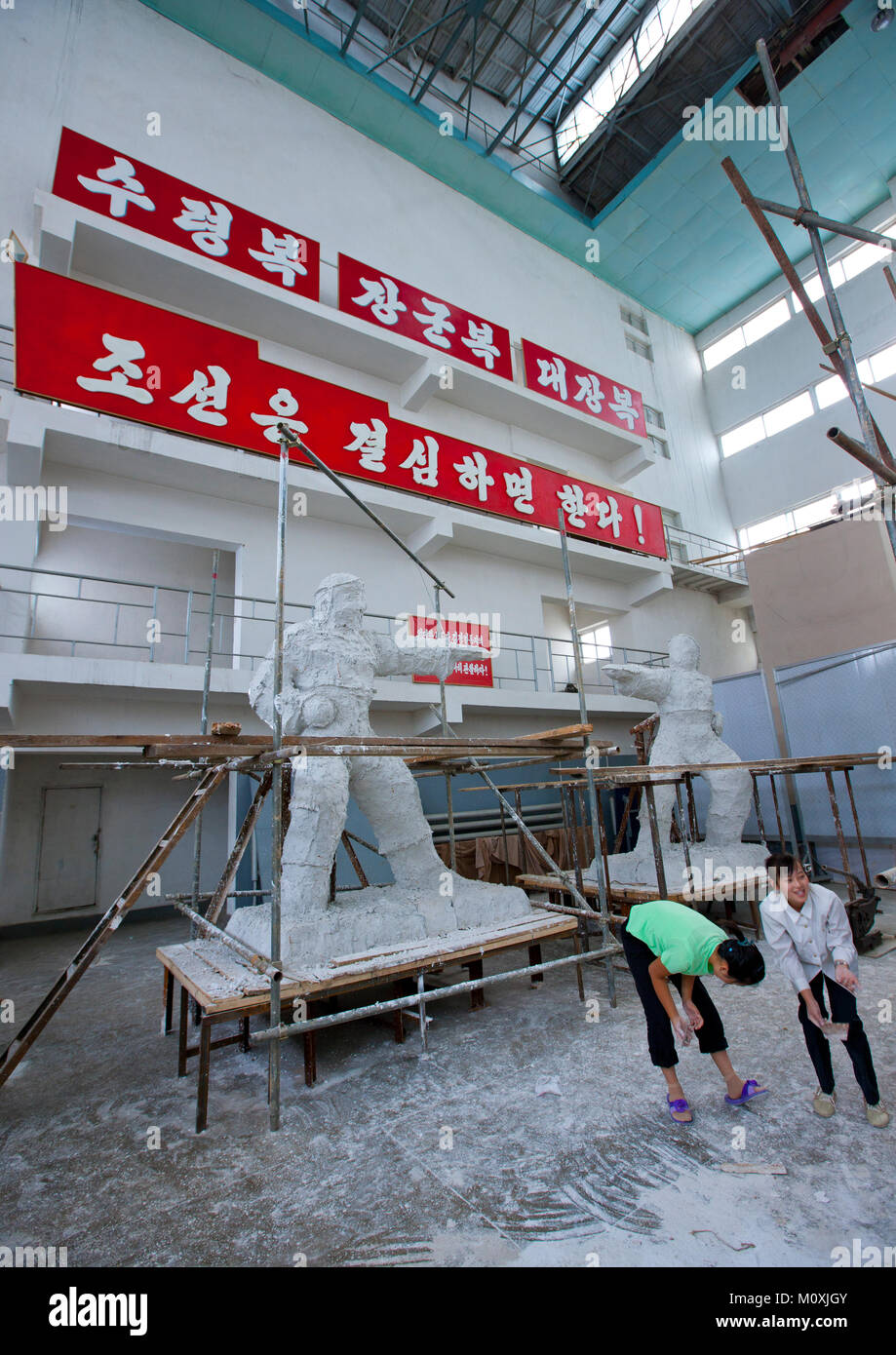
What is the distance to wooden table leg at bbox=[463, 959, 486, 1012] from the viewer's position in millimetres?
4223

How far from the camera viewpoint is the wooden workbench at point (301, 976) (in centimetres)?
304

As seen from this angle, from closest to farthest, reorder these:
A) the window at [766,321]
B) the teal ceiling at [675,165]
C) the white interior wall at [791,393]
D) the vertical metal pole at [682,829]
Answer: the vertical metal pole at [682,829]
the teal ceiling at [675,165]
the white interior wall at [791,393]
the window at [766,321]

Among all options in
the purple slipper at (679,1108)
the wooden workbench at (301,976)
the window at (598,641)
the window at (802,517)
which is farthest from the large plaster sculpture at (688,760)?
the window at (802,517)

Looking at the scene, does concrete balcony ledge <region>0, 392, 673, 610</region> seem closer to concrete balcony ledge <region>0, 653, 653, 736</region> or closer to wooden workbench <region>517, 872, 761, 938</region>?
concrete balcony ledge <region>0, 653, 653, 736</region>

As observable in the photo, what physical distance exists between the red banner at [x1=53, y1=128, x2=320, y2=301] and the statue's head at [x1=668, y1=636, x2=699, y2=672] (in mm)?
6730

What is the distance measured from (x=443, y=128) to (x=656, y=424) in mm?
7256

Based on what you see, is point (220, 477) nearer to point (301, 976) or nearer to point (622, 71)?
point (301, 976)

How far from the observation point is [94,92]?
7988 millimetres

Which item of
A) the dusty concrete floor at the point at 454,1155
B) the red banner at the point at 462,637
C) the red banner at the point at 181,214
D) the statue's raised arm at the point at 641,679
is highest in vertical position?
the red banner at the point at 181,214

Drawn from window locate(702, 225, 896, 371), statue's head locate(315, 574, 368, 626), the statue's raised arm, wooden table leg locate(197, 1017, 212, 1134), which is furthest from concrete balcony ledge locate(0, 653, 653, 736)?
window locate(702, 225, 896, 371)

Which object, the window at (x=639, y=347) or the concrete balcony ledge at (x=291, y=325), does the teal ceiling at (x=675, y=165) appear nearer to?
the window at (x=639, y=347)

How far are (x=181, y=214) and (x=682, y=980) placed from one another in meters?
9.53

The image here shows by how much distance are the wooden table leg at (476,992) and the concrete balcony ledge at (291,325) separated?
7.87 meters
